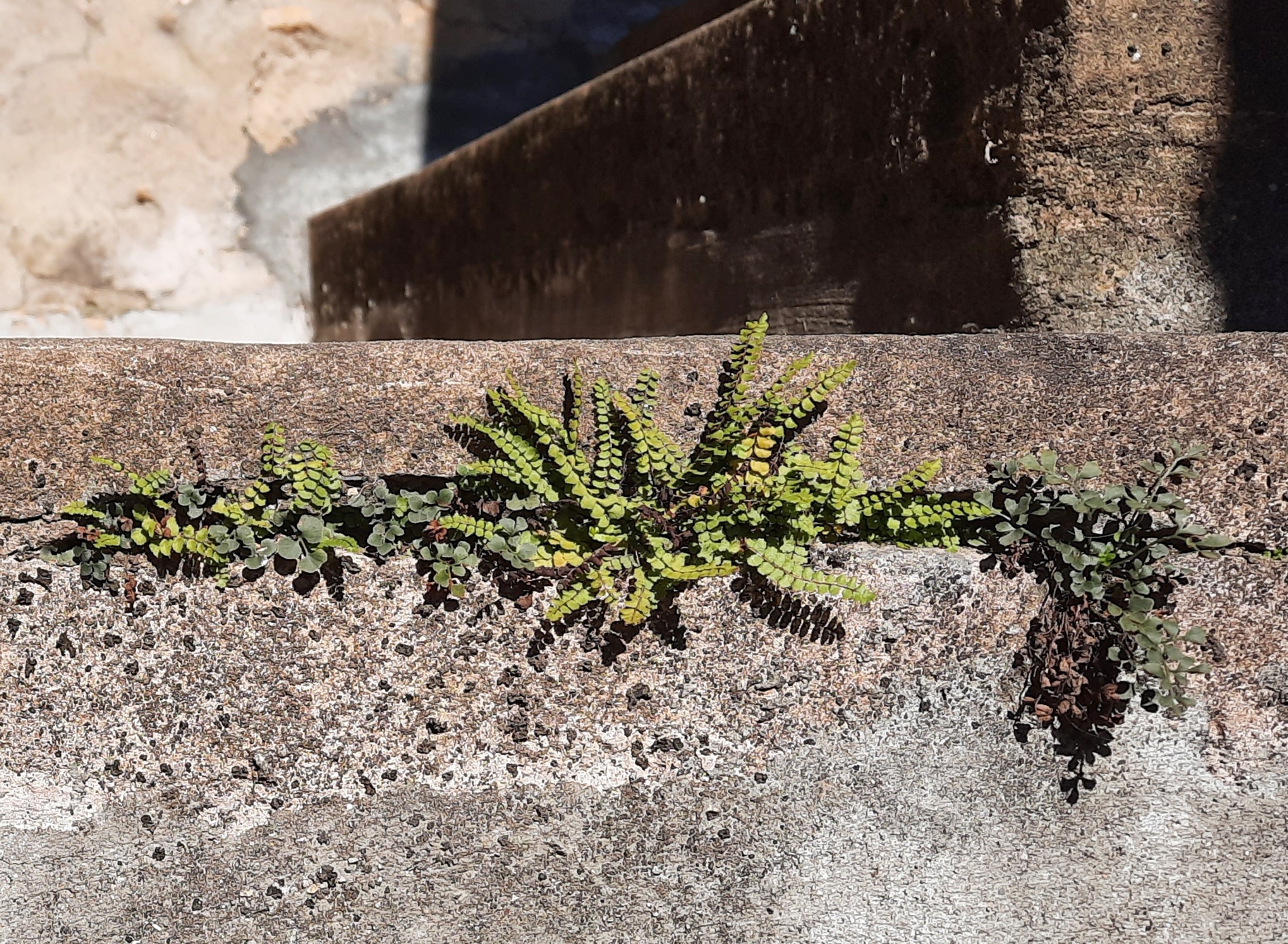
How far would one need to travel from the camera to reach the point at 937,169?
2473 mm

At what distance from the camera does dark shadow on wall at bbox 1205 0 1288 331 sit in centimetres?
224

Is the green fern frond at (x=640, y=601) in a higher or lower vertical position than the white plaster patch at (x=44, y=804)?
higher


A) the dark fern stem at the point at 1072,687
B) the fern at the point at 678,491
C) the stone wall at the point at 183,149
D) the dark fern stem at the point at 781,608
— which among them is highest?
the stone wall at the point at 183,149

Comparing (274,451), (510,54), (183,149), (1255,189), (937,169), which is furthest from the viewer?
(510,54)

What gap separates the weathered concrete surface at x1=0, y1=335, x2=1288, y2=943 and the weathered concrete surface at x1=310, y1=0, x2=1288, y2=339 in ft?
1.84

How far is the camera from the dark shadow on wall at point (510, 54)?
24.0 ft

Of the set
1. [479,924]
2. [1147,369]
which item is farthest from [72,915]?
[1147,369]

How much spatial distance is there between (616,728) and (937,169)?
159cm

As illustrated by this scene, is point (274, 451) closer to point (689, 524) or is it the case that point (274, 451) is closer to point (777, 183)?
point (689, 524)

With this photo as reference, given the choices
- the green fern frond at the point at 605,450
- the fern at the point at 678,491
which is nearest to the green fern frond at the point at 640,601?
the fern at the point at 678,491

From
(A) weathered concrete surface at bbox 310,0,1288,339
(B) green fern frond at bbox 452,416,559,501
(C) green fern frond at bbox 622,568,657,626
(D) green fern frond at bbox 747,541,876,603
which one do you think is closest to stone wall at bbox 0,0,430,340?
(A) weathered concrete surface at bbox 310,0,1288,339

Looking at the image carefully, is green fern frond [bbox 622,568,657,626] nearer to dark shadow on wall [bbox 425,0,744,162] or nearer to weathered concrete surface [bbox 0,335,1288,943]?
weathered concrete surface [bbox 0,335,1288,943]

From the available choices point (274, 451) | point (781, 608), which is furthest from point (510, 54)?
point (781, 608)

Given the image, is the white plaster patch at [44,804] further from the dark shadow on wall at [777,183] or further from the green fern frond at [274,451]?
the dark shadow on wall at [777,183]
